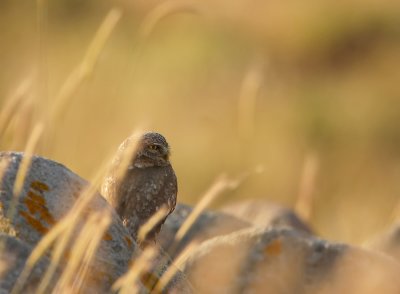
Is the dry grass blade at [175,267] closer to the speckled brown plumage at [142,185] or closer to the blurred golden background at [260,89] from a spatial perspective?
the speckled brown plumage at [142,185]

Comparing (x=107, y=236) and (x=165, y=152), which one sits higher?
(x=165, y=152)

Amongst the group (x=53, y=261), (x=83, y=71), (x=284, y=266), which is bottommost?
(x=284, y=266)

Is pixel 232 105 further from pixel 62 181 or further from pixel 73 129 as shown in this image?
pixel 62 181

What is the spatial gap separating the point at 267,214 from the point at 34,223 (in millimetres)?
5628

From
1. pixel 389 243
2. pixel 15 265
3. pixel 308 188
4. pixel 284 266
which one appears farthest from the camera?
pixel 308 188

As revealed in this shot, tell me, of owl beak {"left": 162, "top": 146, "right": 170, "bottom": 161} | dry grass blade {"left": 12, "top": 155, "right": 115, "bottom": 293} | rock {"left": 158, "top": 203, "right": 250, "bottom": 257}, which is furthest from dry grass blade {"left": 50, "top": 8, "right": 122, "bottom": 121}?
rock {"left": 158, "top": 203, "right": 250, "bottom": 257}

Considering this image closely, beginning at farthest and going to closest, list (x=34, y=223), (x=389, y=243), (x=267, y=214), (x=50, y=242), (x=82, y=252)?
(x=267, y=214) < (x=389, y=243) < (x=34, y=223) < (x=50, y=242) < (x=82, y=252)

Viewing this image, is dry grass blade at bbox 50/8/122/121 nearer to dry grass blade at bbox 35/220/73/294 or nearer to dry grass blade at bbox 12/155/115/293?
dry grass blade at bbox 12/155/115/293

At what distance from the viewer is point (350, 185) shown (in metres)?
18.7

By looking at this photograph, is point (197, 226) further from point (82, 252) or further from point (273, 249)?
point (82, 252)

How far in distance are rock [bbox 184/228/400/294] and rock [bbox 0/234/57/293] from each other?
2235 mm

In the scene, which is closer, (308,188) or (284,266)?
(284,266)

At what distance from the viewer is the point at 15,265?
4988 mm

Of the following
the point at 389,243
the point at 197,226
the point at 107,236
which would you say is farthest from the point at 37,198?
the point at 389,243
